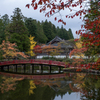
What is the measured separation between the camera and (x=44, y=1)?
3668mm

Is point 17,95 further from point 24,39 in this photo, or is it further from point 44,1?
point 24,39

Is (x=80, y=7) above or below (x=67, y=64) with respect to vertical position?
above

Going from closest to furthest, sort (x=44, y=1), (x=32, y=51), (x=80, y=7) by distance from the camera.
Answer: (x=44, y=1), (x=80, y=7), (x=32, y=51)

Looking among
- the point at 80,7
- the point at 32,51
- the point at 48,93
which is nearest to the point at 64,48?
the point at 32,51

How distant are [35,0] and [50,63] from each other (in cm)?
2303

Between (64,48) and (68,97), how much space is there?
26610mm

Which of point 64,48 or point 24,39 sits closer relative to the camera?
point 24,39

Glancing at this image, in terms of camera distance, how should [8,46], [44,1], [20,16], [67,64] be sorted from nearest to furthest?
[44,1], [67,64], [8,46], [20,16]

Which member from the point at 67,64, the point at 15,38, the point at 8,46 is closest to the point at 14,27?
the point at 15,38

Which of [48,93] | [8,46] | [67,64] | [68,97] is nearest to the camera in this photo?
[68,97]

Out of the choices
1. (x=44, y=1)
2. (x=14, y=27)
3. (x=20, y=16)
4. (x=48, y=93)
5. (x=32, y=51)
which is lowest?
(x=48, y=93)

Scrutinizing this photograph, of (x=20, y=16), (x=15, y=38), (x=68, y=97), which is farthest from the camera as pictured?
(x=20, y=16)

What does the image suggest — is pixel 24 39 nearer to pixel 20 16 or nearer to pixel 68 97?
pixel 20 16

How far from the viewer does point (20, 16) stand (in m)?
33.8
